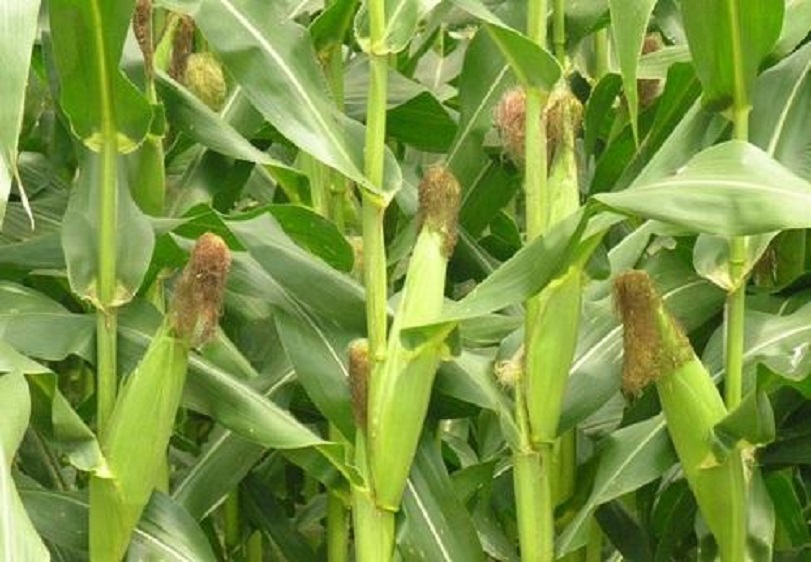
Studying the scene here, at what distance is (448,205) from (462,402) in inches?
8.8

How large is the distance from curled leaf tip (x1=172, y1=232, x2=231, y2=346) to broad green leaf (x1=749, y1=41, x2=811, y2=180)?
1.80 feet

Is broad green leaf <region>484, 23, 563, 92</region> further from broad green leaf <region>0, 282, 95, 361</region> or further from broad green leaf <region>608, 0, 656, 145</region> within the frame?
broad green leaf <region>0, 282, 95, 361</region>

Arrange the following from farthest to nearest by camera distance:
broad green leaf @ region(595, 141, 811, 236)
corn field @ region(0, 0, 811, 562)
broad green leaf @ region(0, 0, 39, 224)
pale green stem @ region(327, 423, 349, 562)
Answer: pale green stem @ region(327, 423, 349, 562), corn field @ region(0, 0, 811, 562), broad green leaf @ region(595, 141, 811, 236), broad green leaf @ region(0, 0, 39, 224)

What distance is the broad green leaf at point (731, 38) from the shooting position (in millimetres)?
1344

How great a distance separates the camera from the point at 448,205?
1381 mm

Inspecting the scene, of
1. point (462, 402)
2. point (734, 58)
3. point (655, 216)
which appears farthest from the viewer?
point (462, 402)

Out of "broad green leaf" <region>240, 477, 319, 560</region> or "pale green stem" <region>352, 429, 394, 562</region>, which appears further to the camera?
"broad green leaf" <region>240, 477, 319, 560</region>

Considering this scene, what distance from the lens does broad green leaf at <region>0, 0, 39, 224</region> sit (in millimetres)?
1023

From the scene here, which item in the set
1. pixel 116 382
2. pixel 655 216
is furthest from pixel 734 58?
pixel 116 382

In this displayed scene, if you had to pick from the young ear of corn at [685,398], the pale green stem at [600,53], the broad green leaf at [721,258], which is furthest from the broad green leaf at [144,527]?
the pale green stem at [600,53]

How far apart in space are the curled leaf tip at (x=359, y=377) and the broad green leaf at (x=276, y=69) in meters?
0.15

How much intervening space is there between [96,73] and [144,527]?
1.35 feet

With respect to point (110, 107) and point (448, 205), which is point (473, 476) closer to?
point (448, 205)

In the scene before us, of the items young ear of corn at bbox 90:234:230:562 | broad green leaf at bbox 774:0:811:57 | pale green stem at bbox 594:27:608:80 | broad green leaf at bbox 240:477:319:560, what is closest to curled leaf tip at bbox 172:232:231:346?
young ear of corn at bbox 90:234:230:562
